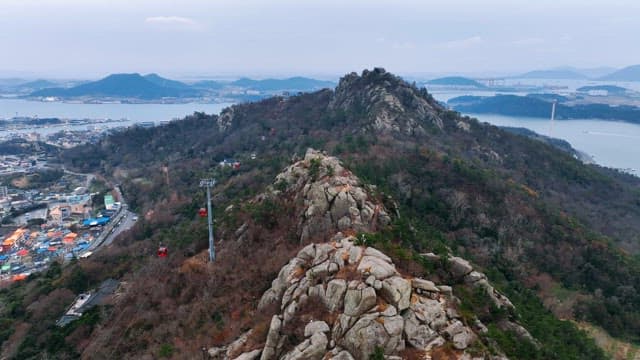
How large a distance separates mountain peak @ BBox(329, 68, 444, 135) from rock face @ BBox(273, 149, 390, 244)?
97.4 ft

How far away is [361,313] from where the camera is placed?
12797 millimetres

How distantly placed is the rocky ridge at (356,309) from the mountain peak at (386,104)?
36.9m

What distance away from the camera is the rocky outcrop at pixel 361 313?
40.0 ft

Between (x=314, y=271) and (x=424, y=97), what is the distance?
181 feet

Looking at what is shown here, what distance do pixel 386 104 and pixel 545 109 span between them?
4975 inches

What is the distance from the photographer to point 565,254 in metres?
30.8

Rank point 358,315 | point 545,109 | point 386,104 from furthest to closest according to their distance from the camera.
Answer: point 545,109, point 386,104, point 358,315

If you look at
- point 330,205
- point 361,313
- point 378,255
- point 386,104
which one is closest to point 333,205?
point 330,205

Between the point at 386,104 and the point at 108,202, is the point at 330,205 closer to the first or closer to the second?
the point at 386,104

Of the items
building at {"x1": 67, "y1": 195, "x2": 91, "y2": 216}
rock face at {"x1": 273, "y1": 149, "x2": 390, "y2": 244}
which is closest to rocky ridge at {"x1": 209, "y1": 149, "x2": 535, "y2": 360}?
rock face at {"x1": 273, "y1": 149, "x2": 390, "y2": 244}

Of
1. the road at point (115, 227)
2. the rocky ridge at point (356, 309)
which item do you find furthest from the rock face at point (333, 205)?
the road at point (115, 227)

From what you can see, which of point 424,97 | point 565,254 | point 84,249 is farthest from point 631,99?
point 84,249

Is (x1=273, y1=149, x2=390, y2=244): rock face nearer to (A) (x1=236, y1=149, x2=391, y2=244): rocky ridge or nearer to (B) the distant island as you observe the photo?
(A) (x1=236, y1=149, x2=391, y2=244): rocky ridge

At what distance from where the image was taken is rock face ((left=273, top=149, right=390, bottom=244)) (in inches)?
785
